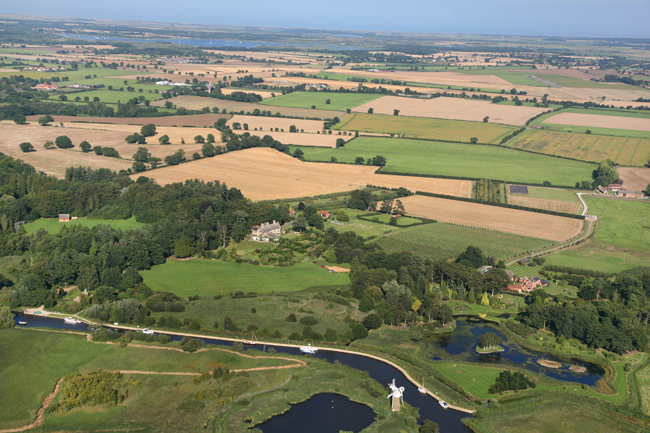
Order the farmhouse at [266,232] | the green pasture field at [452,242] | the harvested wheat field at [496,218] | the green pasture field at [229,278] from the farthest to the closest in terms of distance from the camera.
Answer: the harvested wheat field at [496,218] → the farmhouse at [266,232] → the green pasture field at [452,242] → the green pasture field at [229,278]

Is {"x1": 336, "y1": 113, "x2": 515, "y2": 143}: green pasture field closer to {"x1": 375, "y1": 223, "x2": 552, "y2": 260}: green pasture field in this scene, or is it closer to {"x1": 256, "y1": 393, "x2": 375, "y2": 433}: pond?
{"x1": 375, "y1": 223, "x2": 552, "y2": 260}: green pasture field

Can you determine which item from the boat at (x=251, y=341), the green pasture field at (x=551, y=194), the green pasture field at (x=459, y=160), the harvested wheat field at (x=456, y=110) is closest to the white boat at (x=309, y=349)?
the boat at (x=251, y=341)

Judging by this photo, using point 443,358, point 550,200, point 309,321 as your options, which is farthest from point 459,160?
point 443,358

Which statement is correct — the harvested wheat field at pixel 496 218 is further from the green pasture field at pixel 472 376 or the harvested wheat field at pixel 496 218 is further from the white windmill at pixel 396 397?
the white windmill at pixel 396 397

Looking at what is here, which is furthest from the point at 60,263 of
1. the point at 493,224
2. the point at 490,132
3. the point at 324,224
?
the point at 490,132

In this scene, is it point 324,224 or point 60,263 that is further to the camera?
point 324,224

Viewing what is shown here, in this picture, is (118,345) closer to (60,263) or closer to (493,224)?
(60,263)

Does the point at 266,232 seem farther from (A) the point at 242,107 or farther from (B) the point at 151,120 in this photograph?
(A) the point at 242,107
